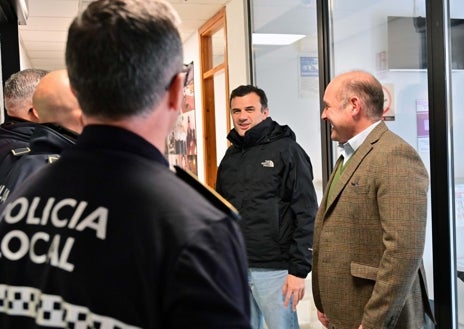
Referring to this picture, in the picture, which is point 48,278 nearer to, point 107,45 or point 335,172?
point 107,45

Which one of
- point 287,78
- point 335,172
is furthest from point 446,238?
Answer: point 287,78

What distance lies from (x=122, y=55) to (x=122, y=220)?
0.77ft

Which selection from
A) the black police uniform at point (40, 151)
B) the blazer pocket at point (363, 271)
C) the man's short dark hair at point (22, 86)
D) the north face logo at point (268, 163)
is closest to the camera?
the black police uniform at point (40, 151)

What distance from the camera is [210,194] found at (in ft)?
2.55

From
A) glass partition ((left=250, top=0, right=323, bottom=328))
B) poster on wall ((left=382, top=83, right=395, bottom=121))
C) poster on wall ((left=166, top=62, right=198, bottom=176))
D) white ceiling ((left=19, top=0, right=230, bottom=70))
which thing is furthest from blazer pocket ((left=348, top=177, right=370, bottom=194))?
poster on wall ((left=166, top=62, right=198, bottom=176))

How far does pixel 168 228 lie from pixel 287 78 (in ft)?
11.9

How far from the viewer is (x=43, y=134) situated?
1604 millimetres

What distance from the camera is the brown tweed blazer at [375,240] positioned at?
1.68 m

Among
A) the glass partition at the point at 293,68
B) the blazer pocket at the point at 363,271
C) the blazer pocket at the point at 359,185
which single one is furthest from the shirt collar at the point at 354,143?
the glass partition at the point at 293,68

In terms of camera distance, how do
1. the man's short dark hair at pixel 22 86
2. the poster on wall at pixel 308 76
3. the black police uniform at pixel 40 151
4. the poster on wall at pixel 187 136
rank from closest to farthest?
1. the black police uniform at pixel 40 151
2. the man's short dark hair at pixel 22 86
3. the poster on wall at pixel 308 76
4. the poster on wall at pixel 187 136

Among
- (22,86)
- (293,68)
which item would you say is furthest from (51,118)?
(293,68)

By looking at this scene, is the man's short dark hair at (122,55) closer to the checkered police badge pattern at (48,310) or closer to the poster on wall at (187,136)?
the checkered police badge pattern at (48,310)

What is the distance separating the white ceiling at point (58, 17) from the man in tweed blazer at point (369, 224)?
275 cm

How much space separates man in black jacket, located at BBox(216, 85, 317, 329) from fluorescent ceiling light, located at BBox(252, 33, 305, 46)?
1596 mm
